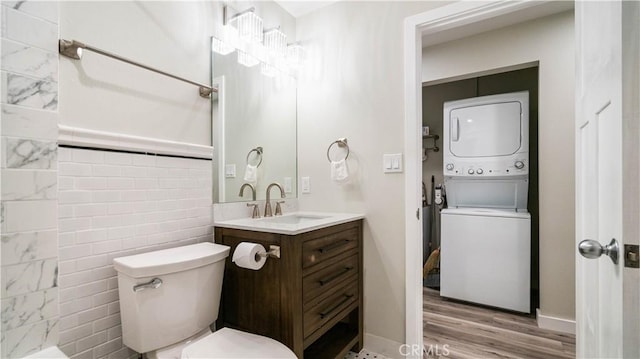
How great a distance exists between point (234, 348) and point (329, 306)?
1.93ft

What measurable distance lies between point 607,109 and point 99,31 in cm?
180

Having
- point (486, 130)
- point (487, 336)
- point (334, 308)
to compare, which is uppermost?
point (486, 130)

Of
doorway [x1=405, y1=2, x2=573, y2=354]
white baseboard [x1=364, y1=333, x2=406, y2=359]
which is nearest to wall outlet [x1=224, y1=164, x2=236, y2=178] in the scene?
doorway [x1=405, y1=2, x2=573, y2=354]

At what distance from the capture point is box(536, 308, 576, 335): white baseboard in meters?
2.22

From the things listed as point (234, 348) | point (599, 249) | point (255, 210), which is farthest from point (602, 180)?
point (255, 210)

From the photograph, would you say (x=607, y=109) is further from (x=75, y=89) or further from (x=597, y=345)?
(x=75, y=89)

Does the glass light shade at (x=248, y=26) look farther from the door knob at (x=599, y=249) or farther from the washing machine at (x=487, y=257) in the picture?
the washing machine at (x=487, y=257)

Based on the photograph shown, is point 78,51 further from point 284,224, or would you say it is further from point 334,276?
point 334,276

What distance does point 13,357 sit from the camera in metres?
0.93

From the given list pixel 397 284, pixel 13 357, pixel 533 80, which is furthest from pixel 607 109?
pixel 533 80

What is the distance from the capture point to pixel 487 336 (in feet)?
7.24

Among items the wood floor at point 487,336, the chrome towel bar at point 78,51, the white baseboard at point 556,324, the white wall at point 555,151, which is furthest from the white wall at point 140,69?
the white baseboard at point 556,324

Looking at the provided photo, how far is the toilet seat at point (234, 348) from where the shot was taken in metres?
1.14

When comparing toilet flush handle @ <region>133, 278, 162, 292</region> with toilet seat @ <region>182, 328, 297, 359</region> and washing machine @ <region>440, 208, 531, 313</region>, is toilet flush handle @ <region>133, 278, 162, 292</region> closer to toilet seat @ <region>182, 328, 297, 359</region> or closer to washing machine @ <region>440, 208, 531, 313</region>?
toilet seat @ <region>182, 328, 297, 359</region>
